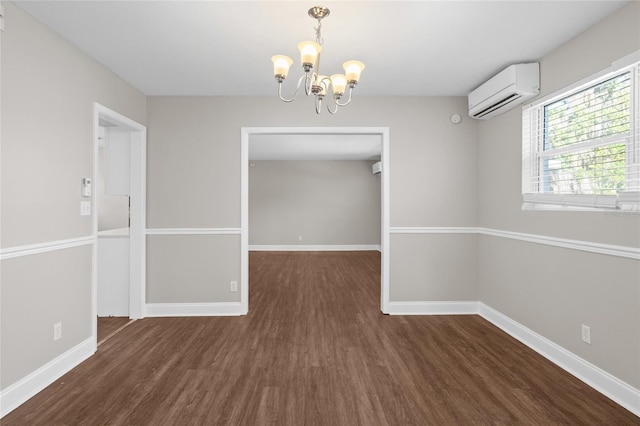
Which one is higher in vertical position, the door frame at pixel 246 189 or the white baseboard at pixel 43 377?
the door frame at pixel 246 189

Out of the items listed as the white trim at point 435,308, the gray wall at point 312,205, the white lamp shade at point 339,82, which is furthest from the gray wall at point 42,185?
the gray wall at point 312,205

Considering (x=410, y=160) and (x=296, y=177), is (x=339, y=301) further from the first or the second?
(x=296, y=177)

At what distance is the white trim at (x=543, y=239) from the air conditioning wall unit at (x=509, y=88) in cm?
124

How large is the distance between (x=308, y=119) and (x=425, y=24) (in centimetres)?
174

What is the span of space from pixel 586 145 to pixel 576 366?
1640 millimetres

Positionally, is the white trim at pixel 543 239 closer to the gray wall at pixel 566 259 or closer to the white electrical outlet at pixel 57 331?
the gray wall at pixel 566 259

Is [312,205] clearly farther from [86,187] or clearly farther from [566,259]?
[566,259]

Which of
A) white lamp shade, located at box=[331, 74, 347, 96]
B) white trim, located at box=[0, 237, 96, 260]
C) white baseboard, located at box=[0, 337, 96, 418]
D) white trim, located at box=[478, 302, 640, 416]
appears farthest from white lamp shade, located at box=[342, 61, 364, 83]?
white baseboard, located at box=[0, 337, 96, 418]

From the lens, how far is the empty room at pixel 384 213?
6.74 ft

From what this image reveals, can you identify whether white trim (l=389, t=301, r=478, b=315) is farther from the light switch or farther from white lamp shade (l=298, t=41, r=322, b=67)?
the light switch

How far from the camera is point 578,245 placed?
241 centimetres

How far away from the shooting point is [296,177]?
918cm

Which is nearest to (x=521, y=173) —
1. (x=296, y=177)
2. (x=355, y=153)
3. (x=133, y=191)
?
(x=133, y=191)

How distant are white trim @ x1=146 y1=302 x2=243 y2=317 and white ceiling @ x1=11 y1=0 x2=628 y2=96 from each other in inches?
96.1
